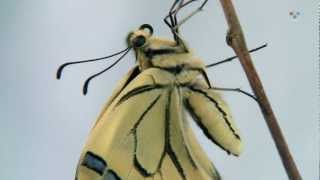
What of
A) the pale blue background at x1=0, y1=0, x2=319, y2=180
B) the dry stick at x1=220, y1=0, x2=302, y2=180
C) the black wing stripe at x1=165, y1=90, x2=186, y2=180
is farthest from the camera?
the pale blue background at x1=0, y1=0, x2=319, y2=180

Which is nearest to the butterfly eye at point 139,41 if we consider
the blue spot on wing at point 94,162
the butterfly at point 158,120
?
the butterfly at point 158,120

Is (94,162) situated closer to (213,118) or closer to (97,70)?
(213,118)

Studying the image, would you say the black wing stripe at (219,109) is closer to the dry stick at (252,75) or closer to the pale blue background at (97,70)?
the dry stick at (252,75)

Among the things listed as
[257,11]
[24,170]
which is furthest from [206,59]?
[24,170]

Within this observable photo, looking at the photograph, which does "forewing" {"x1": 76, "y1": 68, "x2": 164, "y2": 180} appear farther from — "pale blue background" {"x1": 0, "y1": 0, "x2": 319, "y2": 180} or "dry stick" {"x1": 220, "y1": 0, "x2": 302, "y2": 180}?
"pale blue background" {"x1": 0, "y1": 0, "x2": 319, "y2": 180}

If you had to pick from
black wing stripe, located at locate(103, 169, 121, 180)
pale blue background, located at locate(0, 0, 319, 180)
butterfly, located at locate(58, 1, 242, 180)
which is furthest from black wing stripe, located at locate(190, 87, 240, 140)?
pale blue background, located at locate(0, 0, 319, 180)

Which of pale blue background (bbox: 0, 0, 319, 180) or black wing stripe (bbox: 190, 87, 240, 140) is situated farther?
pale blue background (bbox: 0, 0, 319, 180)

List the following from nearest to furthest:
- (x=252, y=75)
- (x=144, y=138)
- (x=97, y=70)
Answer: (x=252, y=75) → (x=144, y=138) → (x=97, y=70)

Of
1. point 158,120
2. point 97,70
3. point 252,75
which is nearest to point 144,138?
point 158,120
